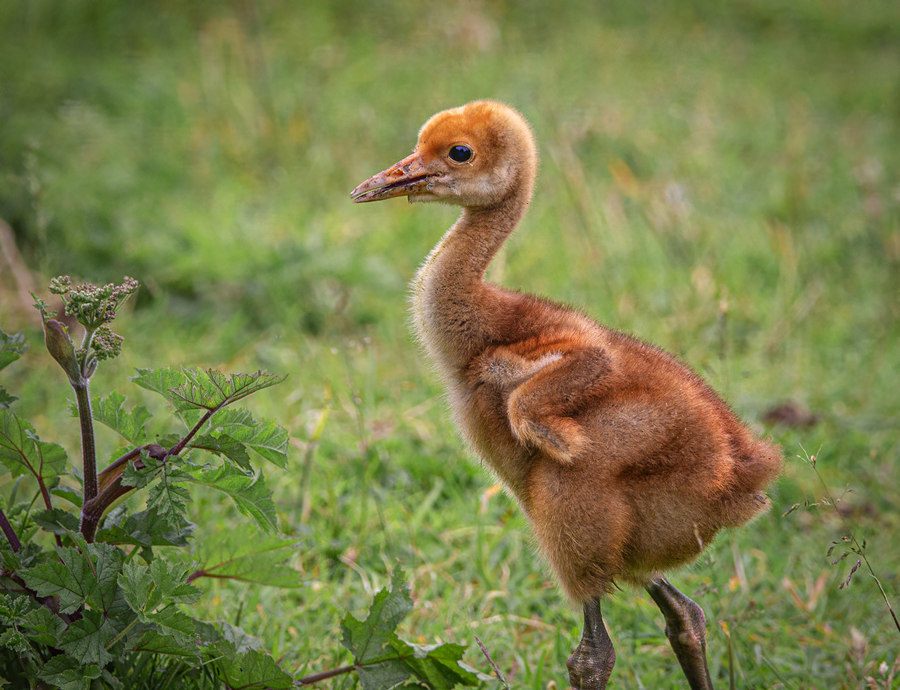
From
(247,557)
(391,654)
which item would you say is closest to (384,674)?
(391,654)

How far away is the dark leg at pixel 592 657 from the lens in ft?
7.88

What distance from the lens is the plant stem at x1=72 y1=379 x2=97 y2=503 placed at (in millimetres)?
2062

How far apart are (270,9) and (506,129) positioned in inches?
240

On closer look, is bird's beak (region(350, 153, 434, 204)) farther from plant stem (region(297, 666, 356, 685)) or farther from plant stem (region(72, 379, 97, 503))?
plant stem (region(297, 666, 356, 685))

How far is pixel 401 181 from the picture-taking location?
277 centimetres

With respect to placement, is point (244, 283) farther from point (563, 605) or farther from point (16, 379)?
point (563, 605)

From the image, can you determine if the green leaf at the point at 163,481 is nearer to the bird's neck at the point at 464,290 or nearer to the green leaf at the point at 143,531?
the green leaf at the point at 143,531

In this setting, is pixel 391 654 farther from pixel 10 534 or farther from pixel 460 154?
pixel 460 154

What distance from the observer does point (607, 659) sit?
7.91ft

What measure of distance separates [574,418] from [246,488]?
→ 81cm

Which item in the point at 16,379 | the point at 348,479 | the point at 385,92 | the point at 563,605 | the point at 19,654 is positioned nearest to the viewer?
the point at 19,654

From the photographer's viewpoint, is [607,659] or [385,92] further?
[385,92]

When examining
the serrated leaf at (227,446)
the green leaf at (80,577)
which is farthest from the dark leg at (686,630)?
the green leaf at (80,577)

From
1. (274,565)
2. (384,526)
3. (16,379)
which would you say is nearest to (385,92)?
(16,379)
